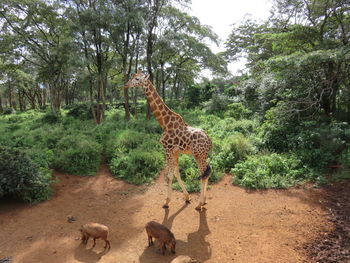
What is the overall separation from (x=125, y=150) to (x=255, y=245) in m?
5.99

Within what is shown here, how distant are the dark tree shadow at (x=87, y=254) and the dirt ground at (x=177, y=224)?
0.02 meters


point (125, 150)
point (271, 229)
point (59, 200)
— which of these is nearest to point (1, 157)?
point (59, 200)

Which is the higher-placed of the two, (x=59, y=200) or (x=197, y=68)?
(x=197, y=68)

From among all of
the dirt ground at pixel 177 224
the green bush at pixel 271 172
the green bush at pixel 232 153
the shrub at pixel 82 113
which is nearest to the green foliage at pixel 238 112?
the green bush at pixel 232 153

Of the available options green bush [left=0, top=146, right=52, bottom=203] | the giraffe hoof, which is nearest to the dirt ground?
the giraffe hoof

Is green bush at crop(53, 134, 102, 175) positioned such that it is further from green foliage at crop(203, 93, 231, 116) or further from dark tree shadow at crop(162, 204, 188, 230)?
green foliage at crop(203, 93, 231, 116)

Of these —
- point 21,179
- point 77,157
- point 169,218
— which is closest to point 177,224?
point 169,218

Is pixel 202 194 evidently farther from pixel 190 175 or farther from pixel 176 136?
pixel 190 175

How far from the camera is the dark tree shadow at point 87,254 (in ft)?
11.6

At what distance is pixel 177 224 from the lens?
4621 millimetres

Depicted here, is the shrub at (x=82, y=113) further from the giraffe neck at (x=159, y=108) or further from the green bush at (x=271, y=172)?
the green bush at (x=271, y=172)

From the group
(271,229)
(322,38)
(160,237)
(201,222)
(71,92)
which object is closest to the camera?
(160,237)

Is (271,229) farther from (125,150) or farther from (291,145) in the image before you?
(125,150)

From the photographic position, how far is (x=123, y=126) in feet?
39.2
